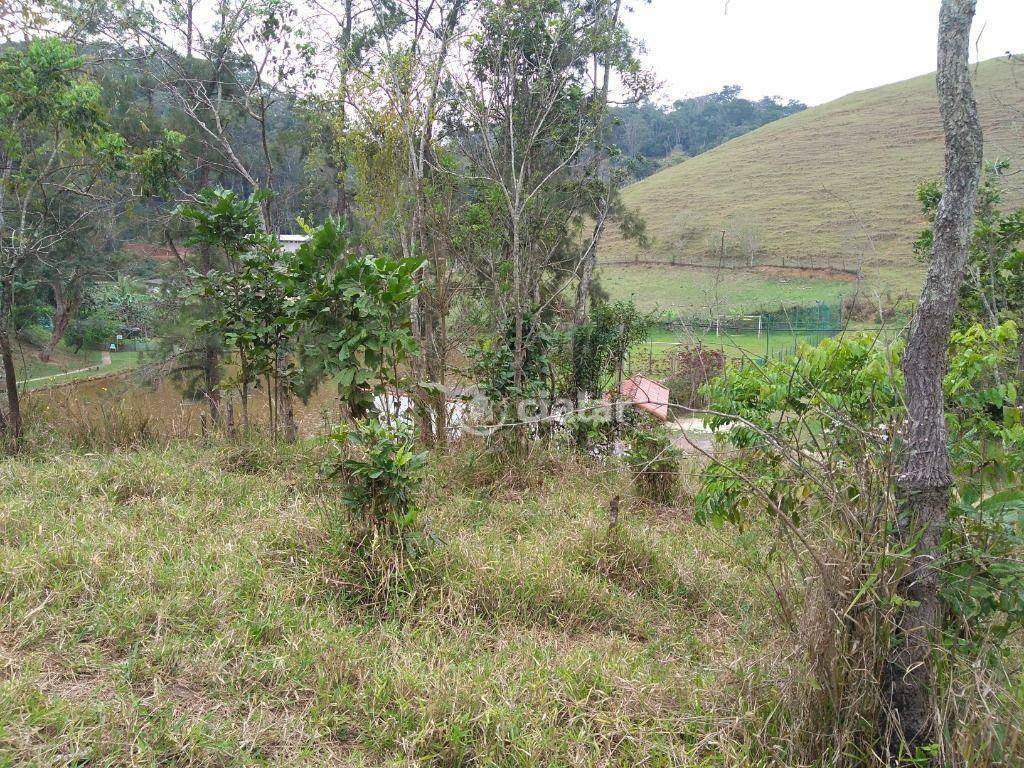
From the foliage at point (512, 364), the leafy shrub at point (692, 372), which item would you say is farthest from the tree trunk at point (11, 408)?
the leafy shrub at point (692, 372)

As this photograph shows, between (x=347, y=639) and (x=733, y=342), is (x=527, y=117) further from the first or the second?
(x=347, y=639)

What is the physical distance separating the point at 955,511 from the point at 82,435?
6.51m

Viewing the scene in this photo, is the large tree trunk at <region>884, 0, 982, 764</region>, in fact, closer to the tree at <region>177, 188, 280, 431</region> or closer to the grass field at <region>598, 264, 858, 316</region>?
the tree at <region>177, 188, 280, 431</region>

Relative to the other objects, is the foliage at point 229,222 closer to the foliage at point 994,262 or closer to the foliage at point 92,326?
the foliage at point 994,262

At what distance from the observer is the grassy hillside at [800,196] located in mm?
23094

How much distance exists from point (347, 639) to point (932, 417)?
236 centimetres

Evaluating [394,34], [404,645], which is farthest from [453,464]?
[394,34]

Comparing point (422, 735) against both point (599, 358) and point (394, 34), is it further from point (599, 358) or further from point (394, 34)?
point (394, 34)

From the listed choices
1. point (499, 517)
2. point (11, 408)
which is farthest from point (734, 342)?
point (11, 408)

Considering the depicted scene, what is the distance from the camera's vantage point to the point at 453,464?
5.54 metres

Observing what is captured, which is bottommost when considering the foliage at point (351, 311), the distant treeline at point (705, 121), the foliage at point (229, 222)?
the foliage at point (351, 311)

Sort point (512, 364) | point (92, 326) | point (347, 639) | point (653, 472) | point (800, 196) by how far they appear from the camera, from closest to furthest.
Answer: point (347, 639)
point (653, 472)
point (512, 364)
point (92, 326)
point (800, 196)

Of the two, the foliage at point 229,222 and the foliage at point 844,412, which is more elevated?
the foliage at point 229,222

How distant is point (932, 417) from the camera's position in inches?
82.4
